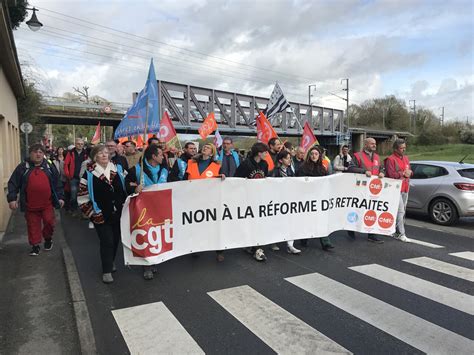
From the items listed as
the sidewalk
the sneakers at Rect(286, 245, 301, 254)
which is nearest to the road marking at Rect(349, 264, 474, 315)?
the sneakers at Rect(286, 245, 301, 254)

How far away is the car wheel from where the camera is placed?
30.2 ft

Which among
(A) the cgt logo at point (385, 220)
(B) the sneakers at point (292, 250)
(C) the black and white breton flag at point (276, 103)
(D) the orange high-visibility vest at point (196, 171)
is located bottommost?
(B) the sneakers at point (292, 250)

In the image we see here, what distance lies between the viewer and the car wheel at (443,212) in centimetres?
920

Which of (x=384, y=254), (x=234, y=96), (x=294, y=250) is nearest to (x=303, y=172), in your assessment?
(x=294, y=250)

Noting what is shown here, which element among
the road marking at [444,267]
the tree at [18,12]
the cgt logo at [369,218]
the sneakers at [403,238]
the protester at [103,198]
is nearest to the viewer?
the protester at [103,198]

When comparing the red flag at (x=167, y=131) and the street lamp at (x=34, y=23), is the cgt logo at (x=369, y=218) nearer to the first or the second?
the red flag at (x=167, y=131)

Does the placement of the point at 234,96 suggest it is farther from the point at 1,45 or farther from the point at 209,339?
the point at 209,339

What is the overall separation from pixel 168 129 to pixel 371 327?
7.98 metres

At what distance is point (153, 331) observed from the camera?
377 cm

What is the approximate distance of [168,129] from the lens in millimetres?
10586

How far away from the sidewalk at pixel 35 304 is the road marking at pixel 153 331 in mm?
467

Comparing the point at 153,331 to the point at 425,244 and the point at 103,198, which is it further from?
the point at 425,244

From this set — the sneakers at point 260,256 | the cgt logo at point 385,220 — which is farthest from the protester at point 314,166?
the sneakers at point 260,256

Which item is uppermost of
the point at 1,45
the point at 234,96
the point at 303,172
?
the point at 234,96
